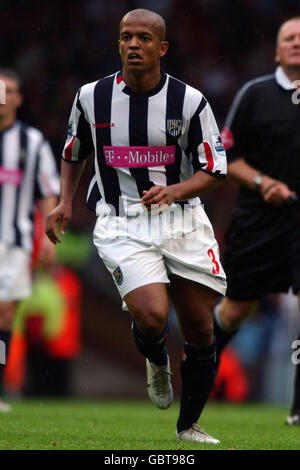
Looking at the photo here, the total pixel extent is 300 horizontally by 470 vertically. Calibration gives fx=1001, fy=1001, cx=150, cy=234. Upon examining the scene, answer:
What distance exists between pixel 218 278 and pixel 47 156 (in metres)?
2.41

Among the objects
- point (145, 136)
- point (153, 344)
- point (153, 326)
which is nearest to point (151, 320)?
point (153, 326)

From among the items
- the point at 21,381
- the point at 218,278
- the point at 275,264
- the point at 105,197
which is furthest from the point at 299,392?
the point at 21,381

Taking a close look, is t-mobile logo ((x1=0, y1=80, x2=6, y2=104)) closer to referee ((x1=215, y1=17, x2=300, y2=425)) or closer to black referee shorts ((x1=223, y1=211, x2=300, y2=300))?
referee ((x1=215, y1=17, x2=300, y2=425))

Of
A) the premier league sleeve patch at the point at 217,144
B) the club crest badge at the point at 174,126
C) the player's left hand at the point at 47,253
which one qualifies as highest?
the club crest badge at the point at 174,126

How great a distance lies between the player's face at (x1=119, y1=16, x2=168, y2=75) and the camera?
13.8 ft

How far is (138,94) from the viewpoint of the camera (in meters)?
4.36

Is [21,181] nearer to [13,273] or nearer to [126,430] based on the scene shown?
[13,273]

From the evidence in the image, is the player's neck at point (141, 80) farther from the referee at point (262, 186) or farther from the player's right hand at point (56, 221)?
the referee at point (262, 186)

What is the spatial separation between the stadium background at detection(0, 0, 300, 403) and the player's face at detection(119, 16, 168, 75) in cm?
577

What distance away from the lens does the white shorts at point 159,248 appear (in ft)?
13.8

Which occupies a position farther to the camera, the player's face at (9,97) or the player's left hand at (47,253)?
the player's face at (9,97)

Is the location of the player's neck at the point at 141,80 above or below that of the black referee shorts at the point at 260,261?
above

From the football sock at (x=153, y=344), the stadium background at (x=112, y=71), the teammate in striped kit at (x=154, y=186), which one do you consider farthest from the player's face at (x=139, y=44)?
the stadium background at (x=112, y=71)

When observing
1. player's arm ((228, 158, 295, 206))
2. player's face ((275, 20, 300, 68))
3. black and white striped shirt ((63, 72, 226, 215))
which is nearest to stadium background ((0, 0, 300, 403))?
player's arm ((228, 158, 295, 206))
